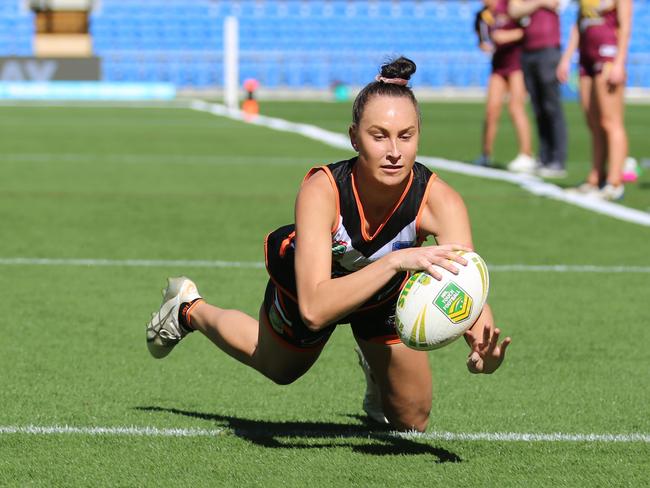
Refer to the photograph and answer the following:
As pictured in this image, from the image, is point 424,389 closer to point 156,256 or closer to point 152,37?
point 156,256

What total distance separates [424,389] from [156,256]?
15.1 ft

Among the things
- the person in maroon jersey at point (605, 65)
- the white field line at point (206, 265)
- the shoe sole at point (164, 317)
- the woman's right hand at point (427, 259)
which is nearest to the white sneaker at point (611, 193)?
the person in maroon jersey at point (605, 65)

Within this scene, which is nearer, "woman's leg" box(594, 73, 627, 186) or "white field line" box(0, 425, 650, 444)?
"white field line" box(0, 425, 650, 444)

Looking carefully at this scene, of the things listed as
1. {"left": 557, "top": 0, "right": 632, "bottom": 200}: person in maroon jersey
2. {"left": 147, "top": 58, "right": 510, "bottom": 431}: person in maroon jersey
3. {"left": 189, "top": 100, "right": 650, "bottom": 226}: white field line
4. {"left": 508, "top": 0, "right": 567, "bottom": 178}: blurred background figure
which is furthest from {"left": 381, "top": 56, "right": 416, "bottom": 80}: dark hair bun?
{"left": 508, "top": 0, "right": 567, "bottom": 178}: blurred background figure

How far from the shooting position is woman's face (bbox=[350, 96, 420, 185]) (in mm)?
4387

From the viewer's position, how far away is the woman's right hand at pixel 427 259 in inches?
163

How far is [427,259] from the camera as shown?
415cm

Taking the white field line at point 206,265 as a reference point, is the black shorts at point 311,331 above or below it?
above

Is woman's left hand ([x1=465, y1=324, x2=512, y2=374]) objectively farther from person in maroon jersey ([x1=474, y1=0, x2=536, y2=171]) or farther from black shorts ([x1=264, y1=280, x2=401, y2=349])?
person in maroon jersey ([x1=474, y1=0, x2=536, y2=171])

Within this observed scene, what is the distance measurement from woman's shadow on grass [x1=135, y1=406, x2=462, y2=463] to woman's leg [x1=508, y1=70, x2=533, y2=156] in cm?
1091

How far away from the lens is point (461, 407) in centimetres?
534

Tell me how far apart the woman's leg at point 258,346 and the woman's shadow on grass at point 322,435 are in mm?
206

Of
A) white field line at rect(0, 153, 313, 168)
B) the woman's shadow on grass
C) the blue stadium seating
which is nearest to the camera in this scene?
the woman's shadow on grass

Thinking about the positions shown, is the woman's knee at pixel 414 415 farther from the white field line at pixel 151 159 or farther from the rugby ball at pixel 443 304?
the white field line at pixel 151 159
